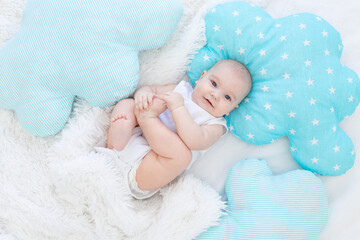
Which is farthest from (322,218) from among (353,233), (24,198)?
(24,198)

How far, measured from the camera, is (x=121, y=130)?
41.7 inches

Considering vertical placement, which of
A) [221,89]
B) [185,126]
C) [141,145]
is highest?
[221,89]

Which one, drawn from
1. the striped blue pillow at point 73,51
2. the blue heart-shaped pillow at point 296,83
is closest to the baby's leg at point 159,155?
the striped blue pillow at point 73,51

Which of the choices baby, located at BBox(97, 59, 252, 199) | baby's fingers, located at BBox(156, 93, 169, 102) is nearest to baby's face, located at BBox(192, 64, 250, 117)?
baby, located at BBox(97, 59, 252, 199)

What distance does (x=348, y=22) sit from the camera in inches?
49.1

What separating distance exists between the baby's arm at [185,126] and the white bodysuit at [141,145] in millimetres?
51

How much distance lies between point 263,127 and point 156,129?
0.37 metres

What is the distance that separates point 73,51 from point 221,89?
502 millimetres

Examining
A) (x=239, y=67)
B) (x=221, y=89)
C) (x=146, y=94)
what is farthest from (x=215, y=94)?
(x=146, y=94)

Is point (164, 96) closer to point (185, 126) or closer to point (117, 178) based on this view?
point (185, 126)

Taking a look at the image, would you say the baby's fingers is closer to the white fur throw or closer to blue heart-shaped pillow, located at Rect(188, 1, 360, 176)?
the white fur throw

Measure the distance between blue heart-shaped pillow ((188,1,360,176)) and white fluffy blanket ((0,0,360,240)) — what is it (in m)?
0.09

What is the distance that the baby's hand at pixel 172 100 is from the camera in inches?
43.1

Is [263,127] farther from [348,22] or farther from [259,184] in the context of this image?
[348,22]
